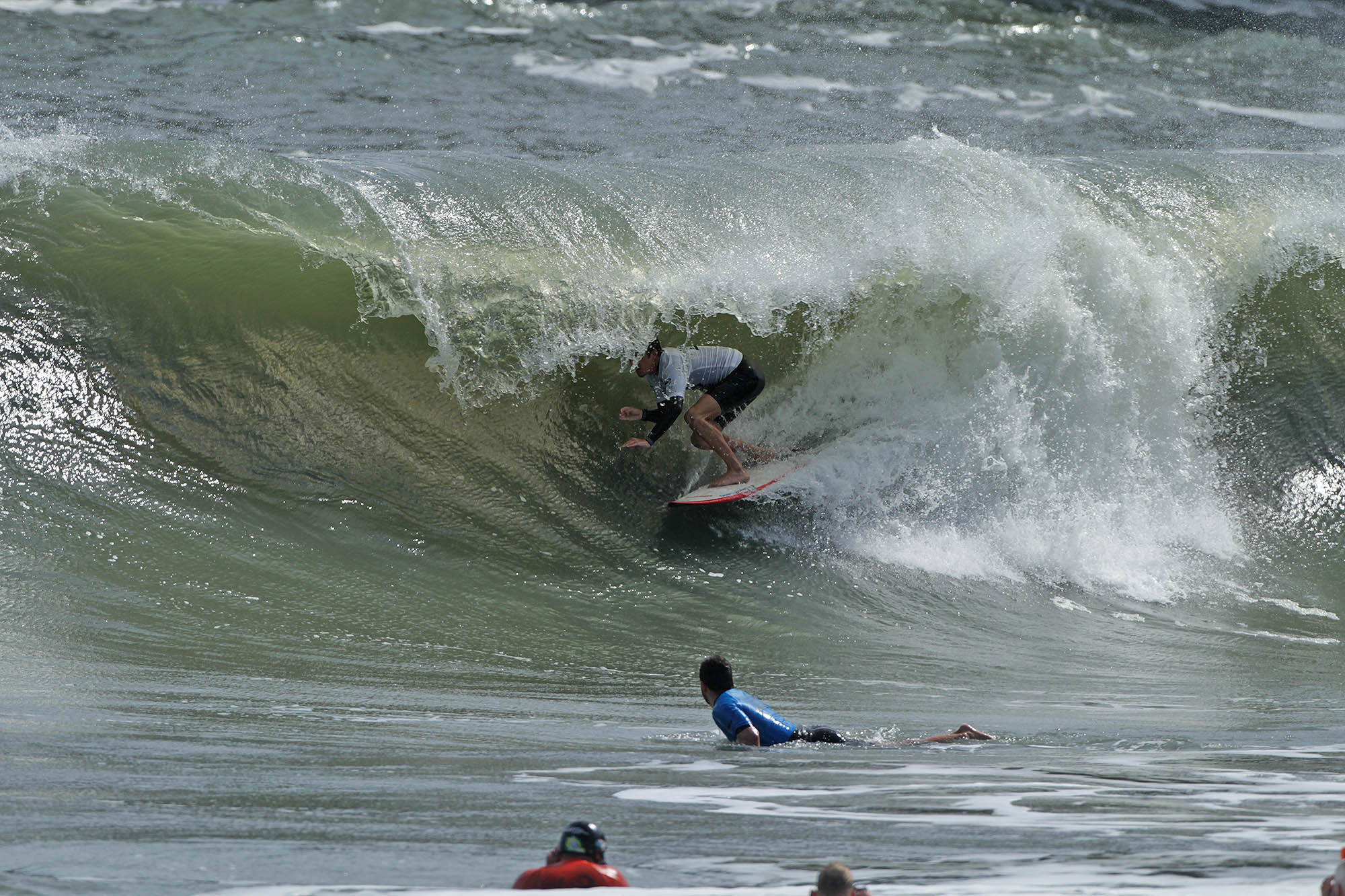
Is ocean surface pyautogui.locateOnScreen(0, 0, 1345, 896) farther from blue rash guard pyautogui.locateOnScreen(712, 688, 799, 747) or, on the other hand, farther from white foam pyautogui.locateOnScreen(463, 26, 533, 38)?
white foam pyautogui.locateOnScreen(463, 26, 533, 38)

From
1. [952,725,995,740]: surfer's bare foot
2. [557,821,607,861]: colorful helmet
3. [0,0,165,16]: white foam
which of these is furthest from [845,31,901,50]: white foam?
[557,821,607,861]: colorful helmet

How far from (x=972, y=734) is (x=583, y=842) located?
2.95 metres

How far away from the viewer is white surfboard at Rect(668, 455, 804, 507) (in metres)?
8.95

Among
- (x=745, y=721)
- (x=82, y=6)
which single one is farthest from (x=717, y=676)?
(x=82, y=6)

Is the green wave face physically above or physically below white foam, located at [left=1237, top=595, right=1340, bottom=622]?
above

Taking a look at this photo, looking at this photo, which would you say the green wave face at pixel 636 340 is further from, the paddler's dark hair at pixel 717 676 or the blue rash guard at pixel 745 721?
the blue rash guard at pixel 745 721

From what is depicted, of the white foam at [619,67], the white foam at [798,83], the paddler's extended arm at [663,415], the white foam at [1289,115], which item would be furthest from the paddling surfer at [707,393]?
the white foam at [1289,115]

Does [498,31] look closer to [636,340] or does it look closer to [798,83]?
[798,83]

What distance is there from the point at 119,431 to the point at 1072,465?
681 cm

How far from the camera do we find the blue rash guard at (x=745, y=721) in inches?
196

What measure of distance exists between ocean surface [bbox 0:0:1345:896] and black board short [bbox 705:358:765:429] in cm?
72

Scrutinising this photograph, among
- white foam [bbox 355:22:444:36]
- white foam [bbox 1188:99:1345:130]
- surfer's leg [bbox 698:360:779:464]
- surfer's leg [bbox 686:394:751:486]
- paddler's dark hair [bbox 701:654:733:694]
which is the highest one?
white foam [bbox 355:22:444:36]

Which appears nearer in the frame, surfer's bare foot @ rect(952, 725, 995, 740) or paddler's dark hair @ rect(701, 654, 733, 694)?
surfer's bare foot @ rect(952, 725, 995, 740)

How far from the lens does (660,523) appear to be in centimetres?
912
